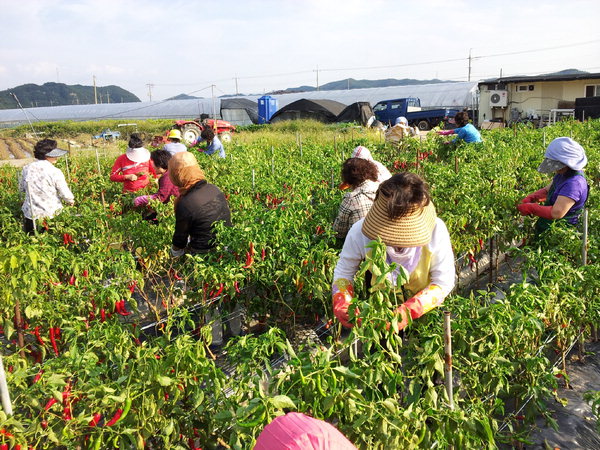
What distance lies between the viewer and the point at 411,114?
971 inches

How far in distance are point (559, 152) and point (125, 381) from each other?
2972 millimetres

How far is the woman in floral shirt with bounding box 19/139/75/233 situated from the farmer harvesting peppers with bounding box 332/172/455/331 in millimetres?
3374

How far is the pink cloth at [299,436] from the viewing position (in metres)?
1.02

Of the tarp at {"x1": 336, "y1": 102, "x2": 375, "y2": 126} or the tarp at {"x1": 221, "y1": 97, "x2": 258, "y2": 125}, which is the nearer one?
A: the tarp at {"x1": 336, "y1": 102, "x2": 375, "y2": 126}

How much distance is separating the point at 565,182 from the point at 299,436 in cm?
304

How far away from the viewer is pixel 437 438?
1.63 m

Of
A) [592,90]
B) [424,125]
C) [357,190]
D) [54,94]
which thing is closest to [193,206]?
[357,190]

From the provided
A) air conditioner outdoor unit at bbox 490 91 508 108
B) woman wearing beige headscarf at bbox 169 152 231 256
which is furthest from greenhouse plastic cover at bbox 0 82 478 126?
woman wearing beige headscarf at bbox 169 152 231 256

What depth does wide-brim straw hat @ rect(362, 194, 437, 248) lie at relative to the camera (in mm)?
2059

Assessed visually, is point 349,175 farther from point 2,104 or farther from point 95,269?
point 2,104

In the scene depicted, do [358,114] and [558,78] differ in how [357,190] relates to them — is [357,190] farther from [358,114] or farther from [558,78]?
[558,78]

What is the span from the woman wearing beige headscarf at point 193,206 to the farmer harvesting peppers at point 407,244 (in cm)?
144

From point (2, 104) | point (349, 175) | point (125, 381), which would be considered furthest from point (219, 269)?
point (2, 104)

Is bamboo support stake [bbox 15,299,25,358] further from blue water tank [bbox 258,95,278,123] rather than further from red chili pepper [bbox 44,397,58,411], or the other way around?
blue water tank [bbox 258,95,278,123]
